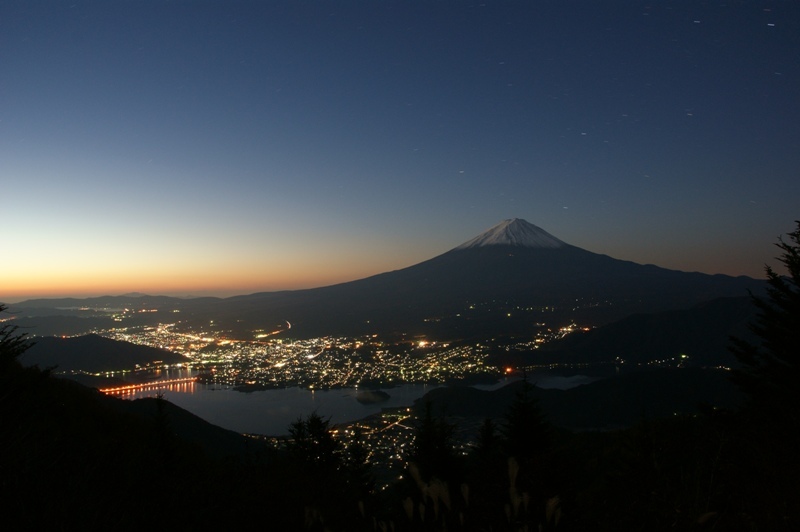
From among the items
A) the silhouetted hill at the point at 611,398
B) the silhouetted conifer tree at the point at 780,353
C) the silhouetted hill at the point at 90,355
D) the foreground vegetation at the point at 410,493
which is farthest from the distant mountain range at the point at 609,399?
the silhouetted hill at the point at 90,355

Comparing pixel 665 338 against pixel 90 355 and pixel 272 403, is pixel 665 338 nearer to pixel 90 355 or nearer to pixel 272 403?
pixel 272 403

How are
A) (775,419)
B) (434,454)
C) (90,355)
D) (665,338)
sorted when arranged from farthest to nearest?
(665,338), (90,355), (434,454), (775,419)

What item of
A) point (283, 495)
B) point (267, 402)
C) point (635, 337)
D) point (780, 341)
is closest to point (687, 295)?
point (635, 337)

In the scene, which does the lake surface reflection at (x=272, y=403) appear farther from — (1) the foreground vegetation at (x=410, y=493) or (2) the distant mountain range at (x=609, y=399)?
(1) the foreground vegetation at (x=410, y=493)

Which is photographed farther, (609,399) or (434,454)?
(609,399)

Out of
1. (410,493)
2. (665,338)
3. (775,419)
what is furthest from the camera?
(665,338)

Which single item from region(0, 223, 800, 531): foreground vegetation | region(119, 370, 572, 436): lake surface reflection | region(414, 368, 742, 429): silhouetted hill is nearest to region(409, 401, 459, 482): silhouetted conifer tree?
region(0, 223, 800, 531): foreground vegetation

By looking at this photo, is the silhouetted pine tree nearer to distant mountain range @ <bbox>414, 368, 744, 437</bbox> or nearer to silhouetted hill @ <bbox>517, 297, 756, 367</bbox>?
distant mountain range @ <bbox>414, 368, 744, 437</bbox>

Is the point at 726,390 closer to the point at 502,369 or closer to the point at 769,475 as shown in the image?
the point at 502,369

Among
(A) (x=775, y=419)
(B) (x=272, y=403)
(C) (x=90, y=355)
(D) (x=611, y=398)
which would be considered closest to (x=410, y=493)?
(A) (x=775, y=419)
